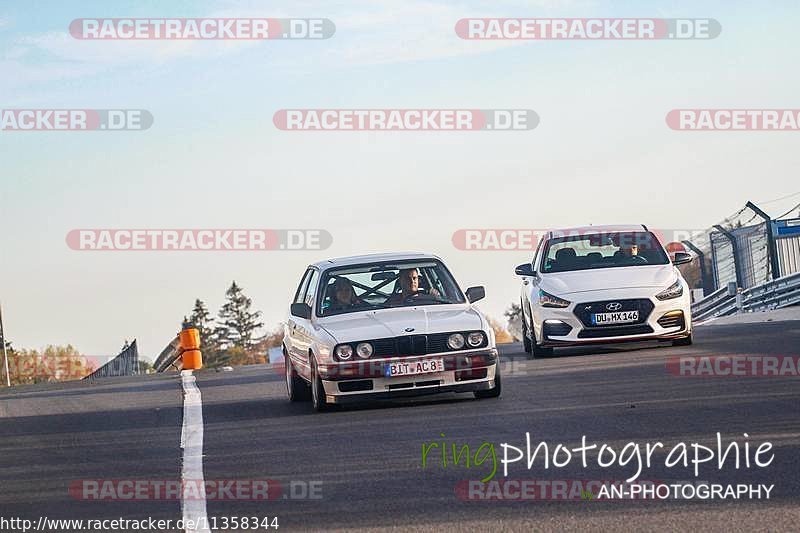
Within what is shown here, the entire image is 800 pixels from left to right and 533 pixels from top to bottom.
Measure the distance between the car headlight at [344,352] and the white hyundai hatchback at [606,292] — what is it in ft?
18.7

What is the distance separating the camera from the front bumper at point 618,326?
18.5 meters

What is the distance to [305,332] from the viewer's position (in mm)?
14711

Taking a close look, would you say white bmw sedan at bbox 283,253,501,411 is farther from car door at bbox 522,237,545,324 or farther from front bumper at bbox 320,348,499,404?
car door at bbox 522,237,545,324

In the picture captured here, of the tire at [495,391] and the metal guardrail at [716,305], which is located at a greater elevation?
the tire at [495,391]

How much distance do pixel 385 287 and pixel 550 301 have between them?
437cm

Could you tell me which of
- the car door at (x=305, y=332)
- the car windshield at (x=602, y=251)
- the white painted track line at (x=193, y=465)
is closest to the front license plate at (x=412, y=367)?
the car door at (x=305, y=332)

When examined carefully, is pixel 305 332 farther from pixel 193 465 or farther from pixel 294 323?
pixel 193 465

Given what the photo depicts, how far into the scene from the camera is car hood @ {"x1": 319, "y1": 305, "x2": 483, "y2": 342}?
539 inches

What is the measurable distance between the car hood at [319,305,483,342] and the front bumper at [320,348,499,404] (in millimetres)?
259

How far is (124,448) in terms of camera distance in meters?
12.1

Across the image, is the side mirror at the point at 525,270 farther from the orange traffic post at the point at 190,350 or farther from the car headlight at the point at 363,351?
the orange traffic post at the point at 190,350

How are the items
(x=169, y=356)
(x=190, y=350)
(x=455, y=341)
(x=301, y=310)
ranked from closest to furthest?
(x=455, y=341) < (x=301, y=310) < (x=190, y=350) < (x=169, y=356)

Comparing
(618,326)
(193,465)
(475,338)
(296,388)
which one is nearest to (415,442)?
(193,465)

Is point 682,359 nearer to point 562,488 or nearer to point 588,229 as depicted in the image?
point 588,229
